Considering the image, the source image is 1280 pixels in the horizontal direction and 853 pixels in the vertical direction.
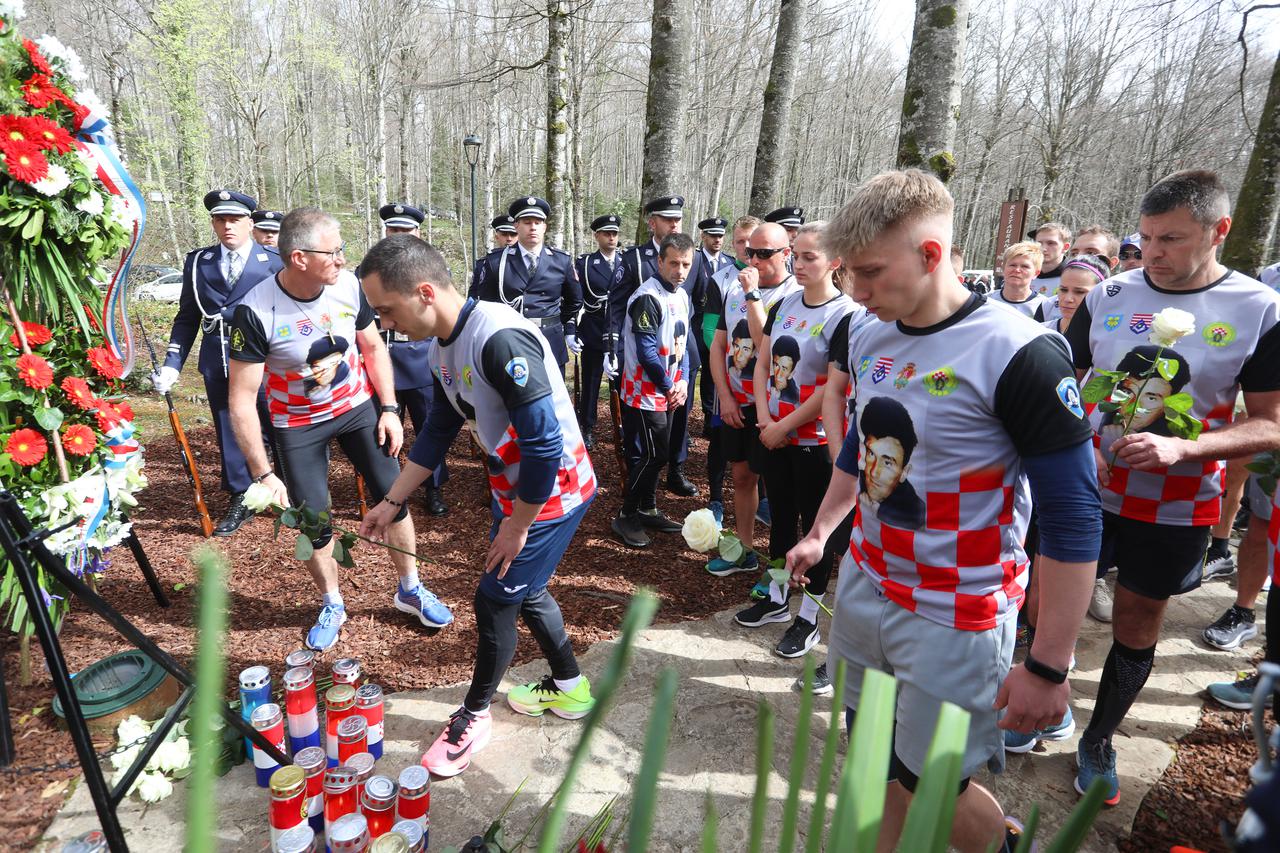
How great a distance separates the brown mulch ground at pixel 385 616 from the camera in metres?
2.62

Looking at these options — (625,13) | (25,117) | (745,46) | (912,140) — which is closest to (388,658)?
(25,117)

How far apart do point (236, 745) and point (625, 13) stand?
23.4m

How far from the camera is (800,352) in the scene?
3.54 meters

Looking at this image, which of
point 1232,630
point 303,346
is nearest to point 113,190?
point 303,346

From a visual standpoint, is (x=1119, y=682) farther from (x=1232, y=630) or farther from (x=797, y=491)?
(x=1232, y=630)

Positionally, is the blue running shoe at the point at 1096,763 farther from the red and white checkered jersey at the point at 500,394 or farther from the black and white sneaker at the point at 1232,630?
the red and white checkered jersey at the point at 500,394

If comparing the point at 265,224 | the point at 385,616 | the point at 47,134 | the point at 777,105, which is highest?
the point at 777,105

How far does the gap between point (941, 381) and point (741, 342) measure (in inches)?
106

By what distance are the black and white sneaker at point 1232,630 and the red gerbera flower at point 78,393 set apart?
19.4 feet

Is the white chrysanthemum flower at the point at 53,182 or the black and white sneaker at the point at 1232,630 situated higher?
the white chrysanthemum flower at the point at 53,182

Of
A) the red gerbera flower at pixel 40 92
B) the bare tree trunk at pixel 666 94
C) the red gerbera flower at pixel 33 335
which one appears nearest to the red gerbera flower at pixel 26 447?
the red gerbera flower at pixel 33 335

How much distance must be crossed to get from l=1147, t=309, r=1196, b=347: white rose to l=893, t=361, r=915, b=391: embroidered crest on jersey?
1.16 metres

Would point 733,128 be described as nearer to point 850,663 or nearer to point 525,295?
point 525,295

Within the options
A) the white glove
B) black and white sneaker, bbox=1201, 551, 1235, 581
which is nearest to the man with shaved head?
black and white sneaker, bbox=1201, 551, 1235, 581
